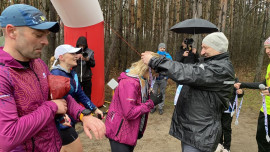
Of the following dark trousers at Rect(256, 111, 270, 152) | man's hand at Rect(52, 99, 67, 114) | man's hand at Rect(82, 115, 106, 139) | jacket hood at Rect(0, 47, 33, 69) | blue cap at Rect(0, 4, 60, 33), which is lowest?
dark trousers at Rect(256, 111, 270, 152)

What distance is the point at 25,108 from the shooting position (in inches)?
49.0

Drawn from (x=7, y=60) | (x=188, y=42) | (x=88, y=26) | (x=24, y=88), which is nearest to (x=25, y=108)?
(x=24, y=88)

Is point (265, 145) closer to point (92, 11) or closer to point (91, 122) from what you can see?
point (91, 122)

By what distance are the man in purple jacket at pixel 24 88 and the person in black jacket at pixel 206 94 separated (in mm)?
1119

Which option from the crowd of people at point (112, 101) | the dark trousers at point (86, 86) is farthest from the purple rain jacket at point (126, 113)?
the dark trousers at point (86, 86)

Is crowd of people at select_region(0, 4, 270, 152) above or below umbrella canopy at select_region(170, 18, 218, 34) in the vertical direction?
below

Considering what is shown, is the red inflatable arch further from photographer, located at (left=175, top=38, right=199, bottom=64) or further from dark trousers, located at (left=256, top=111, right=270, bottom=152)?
dark trousers, located at (left=256, top=111, right=270, bottom=152)

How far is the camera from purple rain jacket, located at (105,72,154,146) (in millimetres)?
2322

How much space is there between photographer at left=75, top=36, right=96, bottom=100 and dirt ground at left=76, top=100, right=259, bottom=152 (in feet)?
3.80

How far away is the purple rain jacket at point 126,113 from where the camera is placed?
2.32 metres

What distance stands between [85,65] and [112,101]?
307 centimetres

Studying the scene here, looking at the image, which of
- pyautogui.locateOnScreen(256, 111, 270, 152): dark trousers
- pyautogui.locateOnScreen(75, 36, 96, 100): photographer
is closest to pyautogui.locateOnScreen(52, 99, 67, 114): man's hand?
pyautogui.locateOnScreen(256, 111, 270, 152): dark trousers

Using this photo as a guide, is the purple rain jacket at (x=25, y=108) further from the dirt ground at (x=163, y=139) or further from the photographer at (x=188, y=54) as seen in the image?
the photographer at (x=188, y=54)

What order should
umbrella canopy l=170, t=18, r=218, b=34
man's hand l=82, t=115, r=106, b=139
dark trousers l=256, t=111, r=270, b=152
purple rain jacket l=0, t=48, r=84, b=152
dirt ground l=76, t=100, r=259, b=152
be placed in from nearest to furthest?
purple rain jacket l=0, t=48, r=84, b=152, man's hand l=82, t=115, r=106, b=139, dark trousers l=256, t=111, r=270, b=152, dirt ground l=76, t=100, r=259, b=152, umbrella canopy l=170, t=18, r=218, b=34
